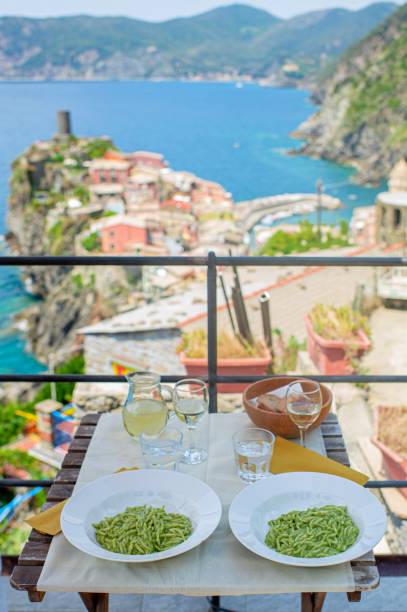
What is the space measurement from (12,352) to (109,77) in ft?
306

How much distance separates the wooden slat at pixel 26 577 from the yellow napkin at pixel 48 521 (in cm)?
6

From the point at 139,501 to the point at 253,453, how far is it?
0.20 m

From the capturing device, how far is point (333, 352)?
6160 millimetres

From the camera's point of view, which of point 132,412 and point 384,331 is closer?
point 132,412

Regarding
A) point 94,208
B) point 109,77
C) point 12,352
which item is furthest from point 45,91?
point 12,352

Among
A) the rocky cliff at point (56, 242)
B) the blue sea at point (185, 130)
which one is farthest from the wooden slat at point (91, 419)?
the blue sea at point (185, 130)

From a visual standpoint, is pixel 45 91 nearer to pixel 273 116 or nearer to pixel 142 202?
pixel 273 116

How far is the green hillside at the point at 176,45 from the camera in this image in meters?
102

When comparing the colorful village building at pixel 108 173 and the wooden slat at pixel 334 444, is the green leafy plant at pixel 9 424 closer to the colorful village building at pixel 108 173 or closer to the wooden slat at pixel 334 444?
the wooden slat at pixel 334 444

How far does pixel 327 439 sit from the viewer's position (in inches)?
50.8

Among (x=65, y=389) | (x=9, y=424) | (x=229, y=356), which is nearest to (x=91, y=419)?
(x=229, y=356)

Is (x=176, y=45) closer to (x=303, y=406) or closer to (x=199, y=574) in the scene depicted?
(x=303, y=406)

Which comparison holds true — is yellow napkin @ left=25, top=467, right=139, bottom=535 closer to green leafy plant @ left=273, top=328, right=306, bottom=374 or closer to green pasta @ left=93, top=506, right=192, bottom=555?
green pasta @ left=93, top=506, right=192, bottom=555

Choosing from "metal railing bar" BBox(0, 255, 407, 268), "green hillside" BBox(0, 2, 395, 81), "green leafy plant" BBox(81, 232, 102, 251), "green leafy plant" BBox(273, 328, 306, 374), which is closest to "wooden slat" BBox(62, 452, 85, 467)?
"metal railing bar" BBox(0, 255, 407, 268)
